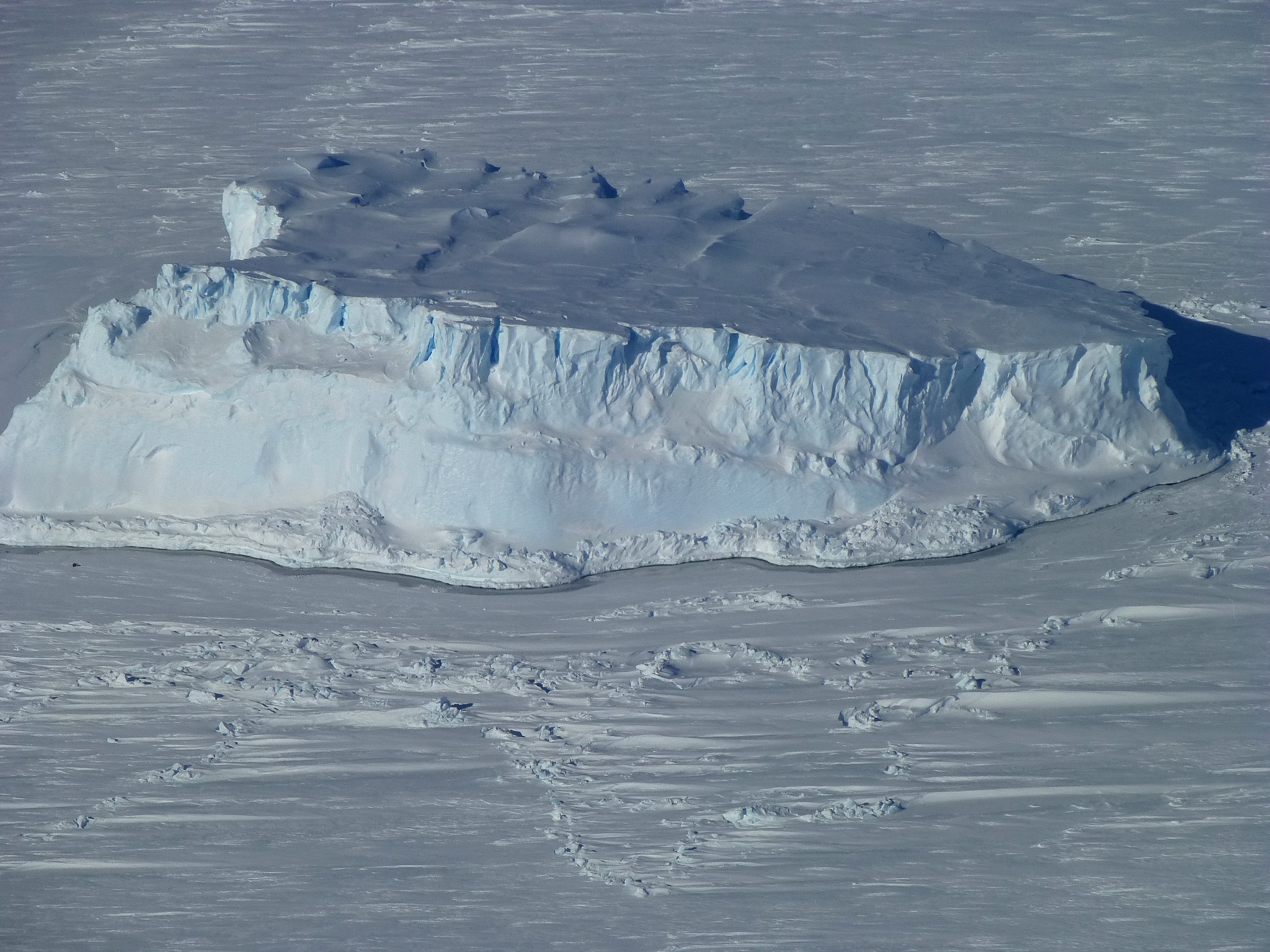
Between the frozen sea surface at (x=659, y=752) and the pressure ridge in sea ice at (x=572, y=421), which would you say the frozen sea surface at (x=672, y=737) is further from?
the pressure ridge in sea ice at (x=572, y=421)

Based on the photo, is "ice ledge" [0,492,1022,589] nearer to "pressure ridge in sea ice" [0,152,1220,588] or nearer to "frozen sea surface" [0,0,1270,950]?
"pressure ridge in sea ice" [0,152,1220,588]

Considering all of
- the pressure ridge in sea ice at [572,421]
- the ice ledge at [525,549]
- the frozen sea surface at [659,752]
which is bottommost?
the frozen sea surface at [659,752]

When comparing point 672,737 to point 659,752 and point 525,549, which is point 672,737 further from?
point 525,549

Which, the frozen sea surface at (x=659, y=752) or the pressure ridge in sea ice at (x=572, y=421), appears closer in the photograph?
the frozen sea surface at (x=659, y=752)

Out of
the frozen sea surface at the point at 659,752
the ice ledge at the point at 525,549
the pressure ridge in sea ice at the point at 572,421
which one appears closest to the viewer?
the frozen sea surface at the point at 659,752

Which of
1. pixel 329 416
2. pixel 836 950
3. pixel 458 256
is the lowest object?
pixel 836 950

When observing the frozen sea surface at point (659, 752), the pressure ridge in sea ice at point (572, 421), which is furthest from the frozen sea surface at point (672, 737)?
the pressure ridge in sea ice at point (572, 421)

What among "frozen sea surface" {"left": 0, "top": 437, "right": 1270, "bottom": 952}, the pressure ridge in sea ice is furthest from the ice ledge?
"frozen sea surface" {"left": 0, "top": 437, "right": 1270, "bottom": 952}

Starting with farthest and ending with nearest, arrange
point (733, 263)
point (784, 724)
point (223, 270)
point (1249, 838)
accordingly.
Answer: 1. point (733, 263)
2. point (223, 270)
3. point (784, 724)
4. point (1249, 838)

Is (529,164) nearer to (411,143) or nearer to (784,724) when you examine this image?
(411,143)

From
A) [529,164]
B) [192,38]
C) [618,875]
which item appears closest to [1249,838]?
[618,875]
